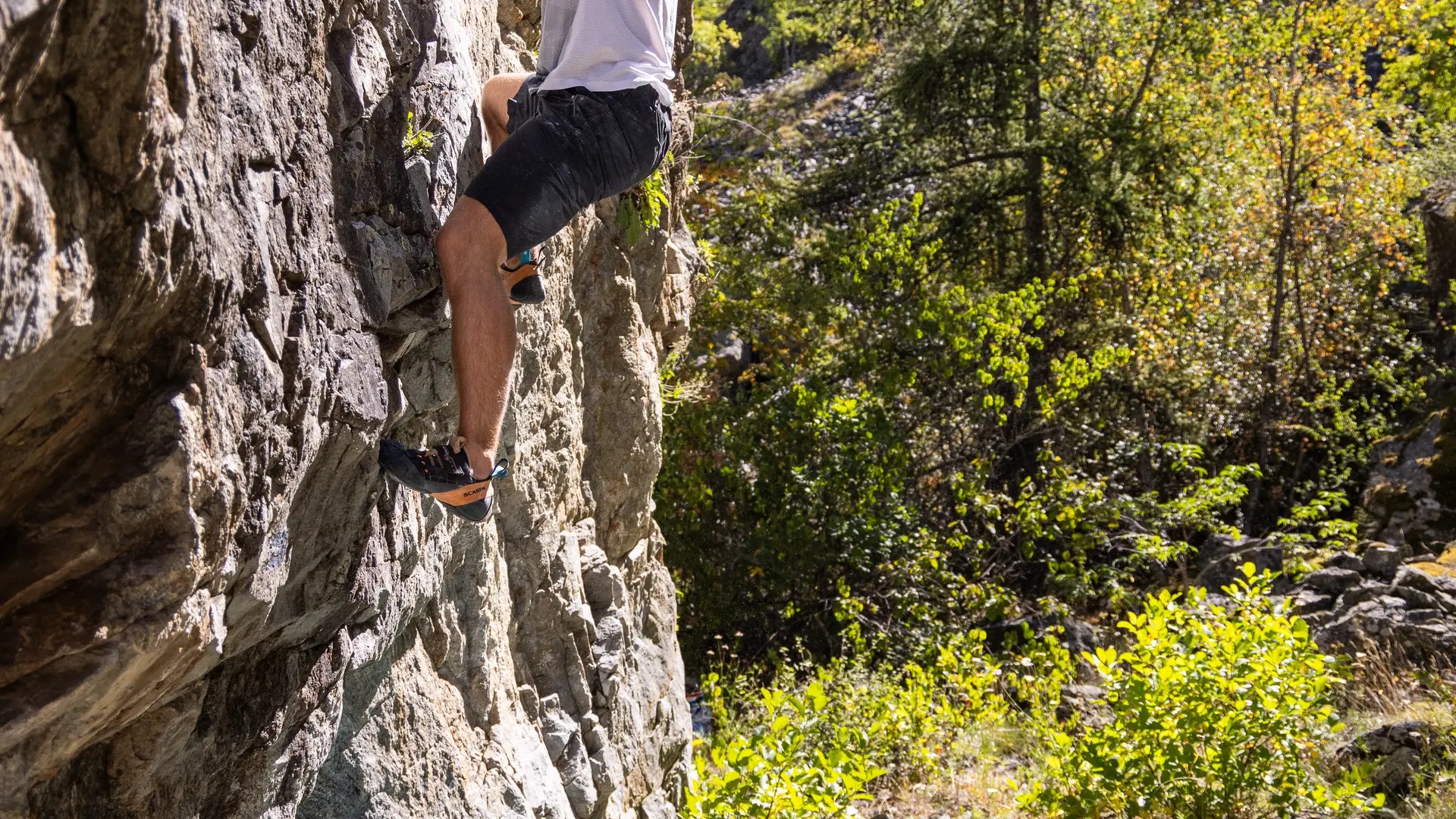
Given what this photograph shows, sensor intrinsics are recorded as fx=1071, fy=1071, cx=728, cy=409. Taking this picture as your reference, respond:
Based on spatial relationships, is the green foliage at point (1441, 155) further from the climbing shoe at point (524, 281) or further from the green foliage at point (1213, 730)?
the climbing shoe at point (524, 281)

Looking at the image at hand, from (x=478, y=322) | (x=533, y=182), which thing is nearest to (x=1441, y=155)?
(x=533, y=182)

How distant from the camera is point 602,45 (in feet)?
9.39

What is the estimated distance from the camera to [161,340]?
1.79 m

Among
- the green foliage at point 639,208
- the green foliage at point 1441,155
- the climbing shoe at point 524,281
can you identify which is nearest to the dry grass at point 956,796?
the green foliage at point 639,208

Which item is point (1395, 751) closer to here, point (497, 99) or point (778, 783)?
point (778, 783)

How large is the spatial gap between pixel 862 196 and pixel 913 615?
15.8 feet

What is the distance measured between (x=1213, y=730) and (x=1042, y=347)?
19.1 feet

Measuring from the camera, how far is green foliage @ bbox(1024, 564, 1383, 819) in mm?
4934

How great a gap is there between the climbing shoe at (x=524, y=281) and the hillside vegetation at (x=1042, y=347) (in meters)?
5.96

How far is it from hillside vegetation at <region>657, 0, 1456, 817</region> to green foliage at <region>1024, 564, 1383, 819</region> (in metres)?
2.96

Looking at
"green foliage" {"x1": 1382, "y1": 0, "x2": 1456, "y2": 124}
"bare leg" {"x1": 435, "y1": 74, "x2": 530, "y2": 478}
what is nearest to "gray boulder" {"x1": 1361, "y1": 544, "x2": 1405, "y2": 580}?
"green foliage" {"x1": 1382, "y1": 0, "x2": 1456, "y2": 124}

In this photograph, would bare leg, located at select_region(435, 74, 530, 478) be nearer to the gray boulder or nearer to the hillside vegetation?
the hillside vegetation

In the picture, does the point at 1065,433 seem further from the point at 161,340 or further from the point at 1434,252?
the point at 161,340

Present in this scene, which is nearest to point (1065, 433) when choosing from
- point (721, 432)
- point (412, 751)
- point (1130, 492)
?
point (1130, 492)
